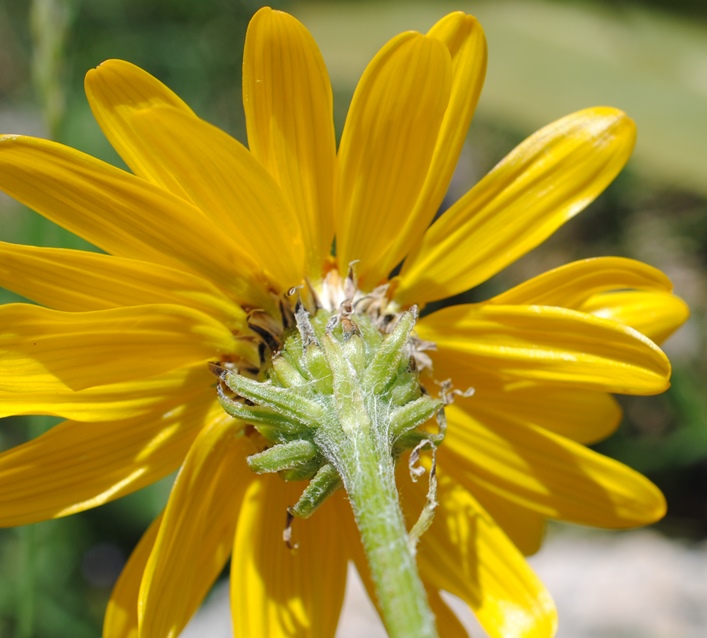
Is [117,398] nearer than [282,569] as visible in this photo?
Yes

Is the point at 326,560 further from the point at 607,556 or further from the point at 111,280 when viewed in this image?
the point at 607,556

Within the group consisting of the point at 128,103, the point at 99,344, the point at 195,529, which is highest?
the point at 128,103

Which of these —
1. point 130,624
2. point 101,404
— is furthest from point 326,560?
point 101,404

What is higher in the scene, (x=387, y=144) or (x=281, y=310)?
(x=387, y=144)

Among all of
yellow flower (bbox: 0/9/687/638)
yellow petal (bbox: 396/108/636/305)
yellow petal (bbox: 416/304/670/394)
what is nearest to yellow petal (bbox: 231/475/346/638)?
yellow flower (bbox: 0/9/687/638)

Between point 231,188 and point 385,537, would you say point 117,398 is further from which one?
point 385,537

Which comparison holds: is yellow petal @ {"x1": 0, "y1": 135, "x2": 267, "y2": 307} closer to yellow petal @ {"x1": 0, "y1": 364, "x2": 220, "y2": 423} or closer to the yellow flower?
the yellow flower

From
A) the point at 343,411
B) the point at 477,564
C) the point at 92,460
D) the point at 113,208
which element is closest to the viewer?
the point at 343,411


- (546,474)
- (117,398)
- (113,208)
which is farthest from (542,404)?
(113,208)
